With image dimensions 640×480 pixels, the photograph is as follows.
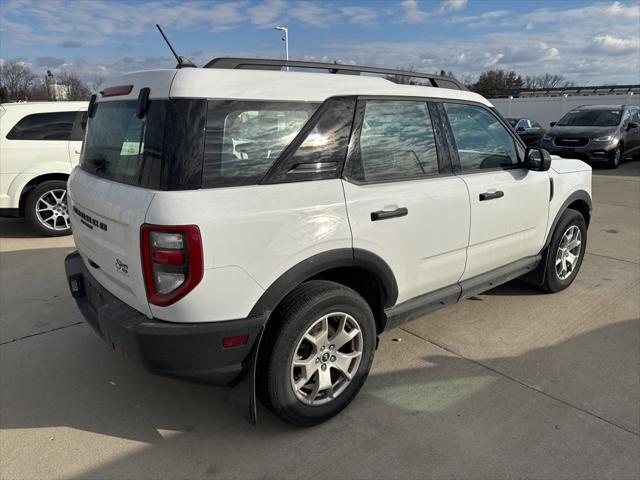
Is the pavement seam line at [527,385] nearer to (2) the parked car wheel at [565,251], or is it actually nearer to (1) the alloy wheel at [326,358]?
(1) the alloy wheel at [326,358]

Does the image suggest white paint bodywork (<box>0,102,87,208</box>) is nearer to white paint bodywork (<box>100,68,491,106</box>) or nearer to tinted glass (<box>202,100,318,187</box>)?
white paint bodywork (<box>100,68,491,106</box>)

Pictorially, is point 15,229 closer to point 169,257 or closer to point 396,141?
point 169,257

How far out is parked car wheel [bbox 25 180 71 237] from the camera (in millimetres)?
6582

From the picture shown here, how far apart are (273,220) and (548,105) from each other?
106ft

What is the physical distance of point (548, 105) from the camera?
30266 millimetres

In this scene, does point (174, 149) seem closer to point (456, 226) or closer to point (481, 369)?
point (456, 226)

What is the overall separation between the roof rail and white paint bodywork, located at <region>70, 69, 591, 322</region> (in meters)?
0.14

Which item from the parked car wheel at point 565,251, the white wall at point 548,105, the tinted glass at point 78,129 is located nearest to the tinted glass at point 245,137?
the parked car wheel at point 565,251

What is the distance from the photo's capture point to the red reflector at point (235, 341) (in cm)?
231

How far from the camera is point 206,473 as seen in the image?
2426 millimetres

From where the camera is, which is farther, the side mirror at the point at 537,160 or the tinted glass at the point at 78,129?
the tinted glass at the point at 78,129

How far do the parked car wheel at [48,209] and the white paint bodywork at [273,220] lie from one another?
4050mm

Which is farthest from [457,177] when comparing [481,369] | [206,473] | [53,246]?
[53,246]

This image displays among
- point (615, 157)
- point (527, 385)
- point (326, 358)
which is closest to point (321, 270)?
point (326, 358)
